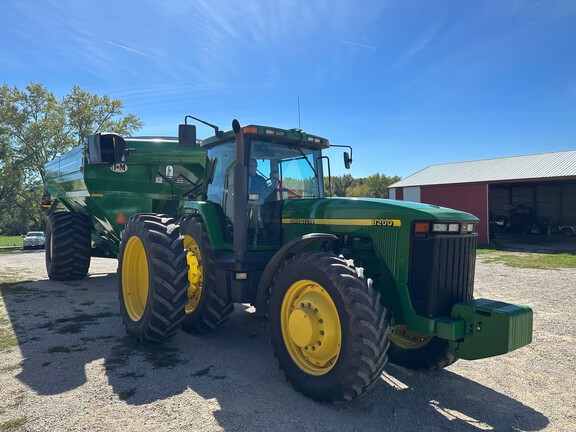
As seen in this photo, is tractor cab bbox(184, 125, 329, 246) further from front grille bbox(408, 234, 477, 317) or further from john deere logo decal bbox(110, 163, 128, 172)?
john deere logo decal bbox(110, 163, 128, 172)

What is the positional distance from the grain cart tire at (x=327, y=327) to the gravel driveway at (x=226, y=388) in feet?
0.82

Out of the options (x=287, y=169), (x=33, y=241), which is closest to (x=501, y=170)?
(x=287, y=169)

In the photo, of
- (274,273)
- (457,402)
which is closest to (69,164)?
(274,273)

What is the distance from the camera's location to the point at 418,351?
14.2 ft

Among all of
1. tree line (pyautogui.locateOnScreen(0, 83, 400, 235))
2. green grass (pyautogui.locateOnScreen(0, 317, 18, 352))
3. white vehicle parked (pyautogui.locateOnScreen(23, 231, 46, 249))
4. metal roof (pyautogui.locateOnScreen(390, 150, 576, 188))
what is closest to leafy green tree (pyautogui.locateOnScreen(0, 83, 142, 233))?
tree line (pyautogui.locateOnScreen(0, 83, 400, 235))

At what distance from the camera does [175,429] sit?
3203mm

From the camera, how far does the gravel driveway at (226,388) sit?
3.34 metres

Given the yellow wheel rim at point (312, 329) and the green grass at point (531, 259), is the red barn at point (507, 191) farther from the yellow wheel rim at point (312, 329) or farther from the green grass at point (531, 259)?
the yellow wheel rim at point (312, 329)

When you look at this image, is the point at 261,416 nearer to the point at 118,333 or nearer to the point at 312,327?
the point at 312,327

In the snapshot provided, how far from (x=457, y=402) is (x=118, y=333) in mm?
4052

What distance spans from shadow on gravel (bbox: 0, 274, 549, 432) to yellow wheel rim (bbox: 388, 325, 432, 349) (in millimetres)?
275

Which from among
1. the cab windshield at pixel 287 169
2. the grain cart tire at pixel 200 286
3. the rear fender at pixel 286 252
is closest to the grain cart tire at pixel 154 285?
the grain cart tire at pixel 200 286

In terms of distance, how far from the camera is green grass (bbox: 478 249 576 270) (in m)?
13.4

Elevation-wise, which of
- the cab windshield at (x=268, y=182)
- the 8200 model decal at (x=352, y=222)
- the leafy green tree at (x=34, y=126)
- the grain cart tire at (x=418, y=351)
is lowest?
the grain cart tire at (x=418, y=351)
